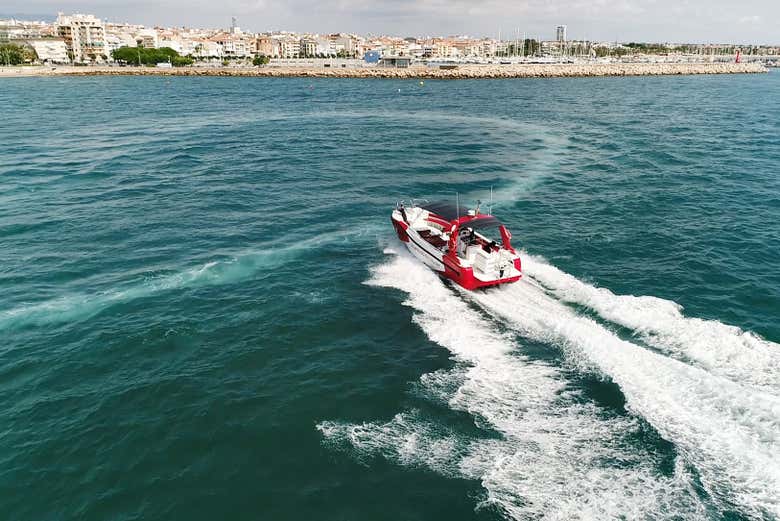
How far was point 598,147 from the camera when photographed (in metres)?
63.7

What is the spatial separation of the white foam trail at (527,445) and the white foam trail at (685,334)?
5.01 meters

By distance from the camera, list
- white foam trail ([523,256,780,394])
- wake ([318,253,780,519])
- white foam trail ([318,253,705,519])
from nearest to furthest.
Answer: white foam trail ([318,253,705,519]) → wake ([318,253,780,519]) → white foam trail ([523,256,780,394])

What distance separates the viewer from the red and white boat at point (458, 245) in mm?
27094

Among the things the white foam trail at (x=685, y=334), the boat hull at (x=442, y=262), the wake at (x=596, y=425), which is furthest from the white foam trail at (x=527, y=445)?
the white foam trail at (x=685, y=334)

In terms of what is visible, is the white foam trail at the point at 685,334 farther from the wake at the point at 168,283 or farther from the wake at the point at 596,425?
the wake at the point at 168,283

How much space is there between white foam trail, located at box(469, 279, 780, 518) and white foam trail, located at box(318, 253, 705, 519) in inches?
40.4

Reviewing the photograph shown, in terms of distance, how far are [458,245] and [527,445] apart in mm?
14497

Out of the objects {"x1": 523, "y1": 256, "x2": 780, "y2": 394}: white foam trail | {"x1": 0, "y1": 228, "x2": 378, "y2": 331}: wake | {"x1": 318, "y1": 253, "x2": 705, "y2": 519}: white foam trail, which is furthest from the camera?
{"x1": 0, "y1": 228, "x2": 378, "y2": 331}: wake

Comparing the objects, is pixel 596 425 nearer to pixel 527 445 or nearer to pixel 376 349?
pixel 527 445

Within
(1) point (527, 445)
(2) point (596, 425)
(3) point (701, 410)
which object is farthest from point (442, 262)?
(3) point (701, 410)

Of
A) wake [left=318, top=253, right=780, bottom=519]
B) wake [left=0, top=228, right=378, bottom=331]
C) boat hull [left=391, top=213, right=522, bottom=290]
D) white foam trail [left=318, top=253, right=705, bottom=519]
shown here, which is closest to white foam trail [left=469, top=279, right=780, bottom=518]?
wake [left=318, top=253, right=780, bottom=519]

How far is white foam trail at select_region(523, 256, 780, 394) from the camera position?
64.5 feet

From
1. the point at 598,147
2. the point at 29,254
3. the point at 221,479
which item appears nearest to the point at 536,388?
the point at 221,479

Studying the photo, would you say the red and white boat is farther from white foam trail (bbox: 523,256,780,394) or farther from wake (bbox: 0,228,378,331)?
wake (bbox: 0,228,378,331)
